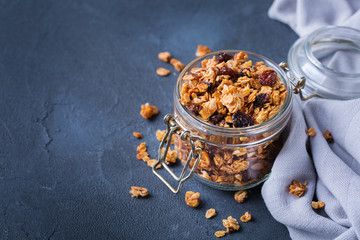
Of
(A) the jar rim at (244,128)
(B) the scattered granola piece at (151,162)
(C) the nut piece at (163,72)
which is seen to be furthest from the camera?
(C) the nut piece at (163,72)

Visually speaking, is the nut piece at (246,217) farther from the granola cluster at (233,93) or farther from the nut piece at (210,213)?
the granola cluster at (233,93)

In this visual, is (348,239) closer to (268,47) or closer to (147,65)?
(268,47)

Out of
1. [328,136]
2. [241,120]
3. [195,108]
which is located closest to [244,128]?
[241,120]

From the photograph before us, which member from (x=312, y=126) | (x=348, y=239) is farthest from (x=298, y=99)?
(x=348, y=239)

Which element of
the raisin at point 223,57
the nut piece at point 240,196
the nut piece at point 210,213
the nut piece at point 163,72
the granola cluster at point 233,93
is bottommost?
the nut piece at point 210,213

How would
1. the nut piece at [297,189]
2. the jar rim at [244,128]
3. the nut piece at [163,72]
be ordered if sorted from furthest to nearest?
the nut piece at [163,72] < the nut piece at [297,189] < the jar rim at [244,128]

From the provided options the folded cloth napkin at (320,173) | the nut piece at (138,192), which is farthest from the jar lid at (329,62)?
the nut piece at (138,192)

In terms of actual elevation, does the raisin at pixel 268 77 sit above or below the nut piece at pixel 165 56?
above
